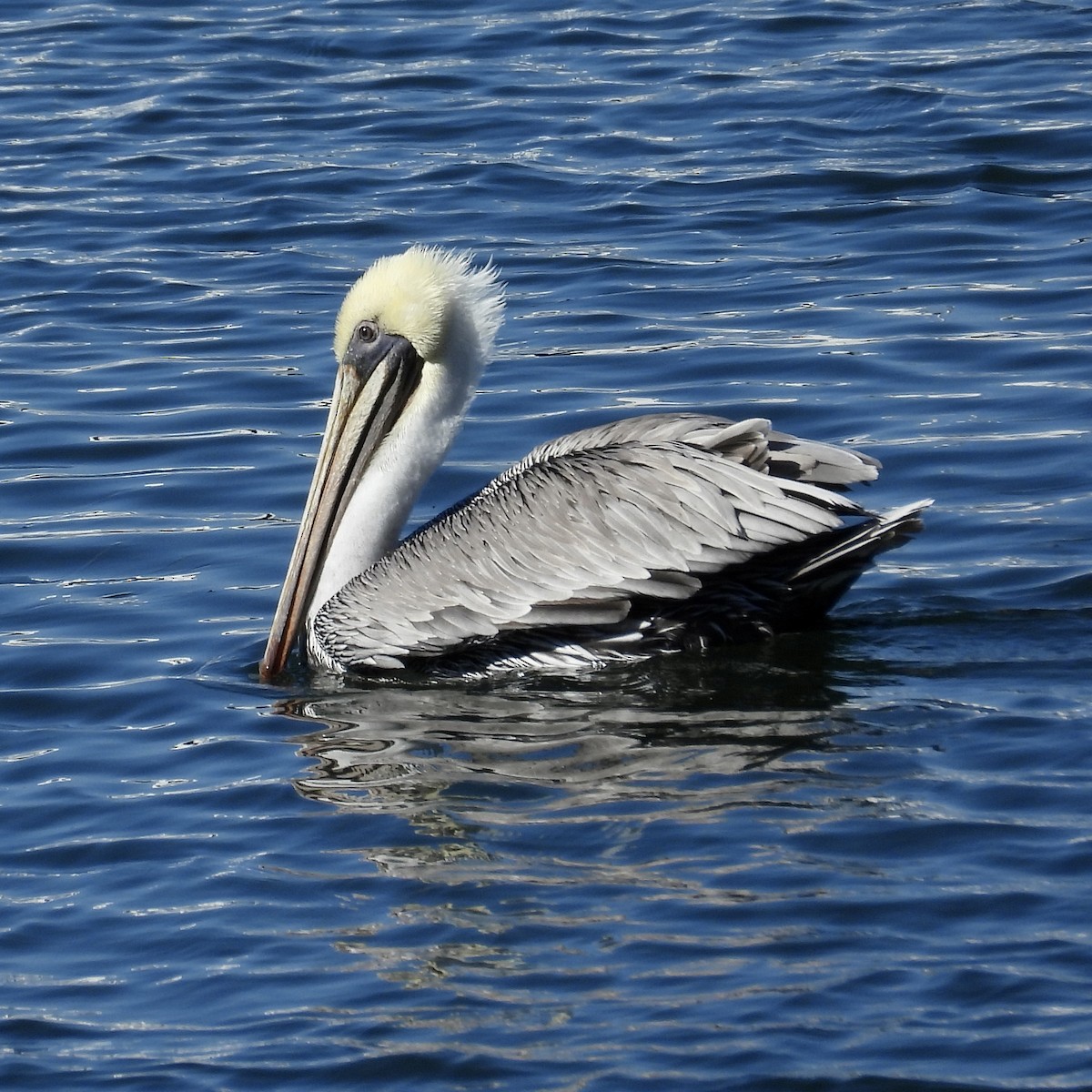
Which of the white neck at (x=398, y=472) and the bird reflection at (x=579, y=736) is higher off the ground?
the white neck at (x=398, y=472)

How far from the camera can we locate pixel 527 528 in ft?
22.3

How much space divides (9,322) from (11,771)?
4.92 metres

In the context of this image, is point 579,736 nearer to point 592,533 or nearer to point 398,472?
point 592,533

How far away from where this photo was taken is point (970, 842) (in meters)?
5.12

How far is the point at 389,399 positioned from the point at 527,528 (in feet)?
3.05

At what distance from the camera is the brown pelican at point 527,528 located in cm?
643

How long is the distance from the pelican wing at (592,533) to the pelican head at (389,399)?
0.22m

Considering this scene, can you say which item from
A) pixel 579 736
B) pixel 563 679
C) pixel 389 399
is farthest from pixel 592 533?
pixel 389 399

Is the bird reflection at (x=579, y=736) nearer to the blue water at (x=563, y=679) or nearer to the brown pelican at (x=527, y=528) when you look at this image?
the blue water at (x=563, y=679)

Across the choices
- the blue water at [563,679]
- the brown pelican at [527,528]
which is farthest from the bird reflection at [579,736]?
the brown pelican at [527,528]

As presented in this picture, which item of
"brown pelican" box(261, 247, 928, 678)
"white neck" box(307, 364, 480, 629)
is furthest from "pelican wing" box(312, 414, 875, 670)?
"white neck" box(307, 364, 480, 629)

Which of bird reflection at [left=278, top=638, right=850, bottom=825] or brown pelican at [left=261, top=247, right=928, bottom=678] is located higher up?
brown pelican at [left=261, top=247, right=928, bottom=678]

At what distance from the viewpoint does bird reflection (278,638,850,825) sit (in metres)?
5.64

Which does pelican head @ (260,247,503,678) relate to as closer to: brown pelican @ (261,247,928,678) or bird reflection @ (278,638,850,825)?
brown pelican @ (261,247,928,678)
